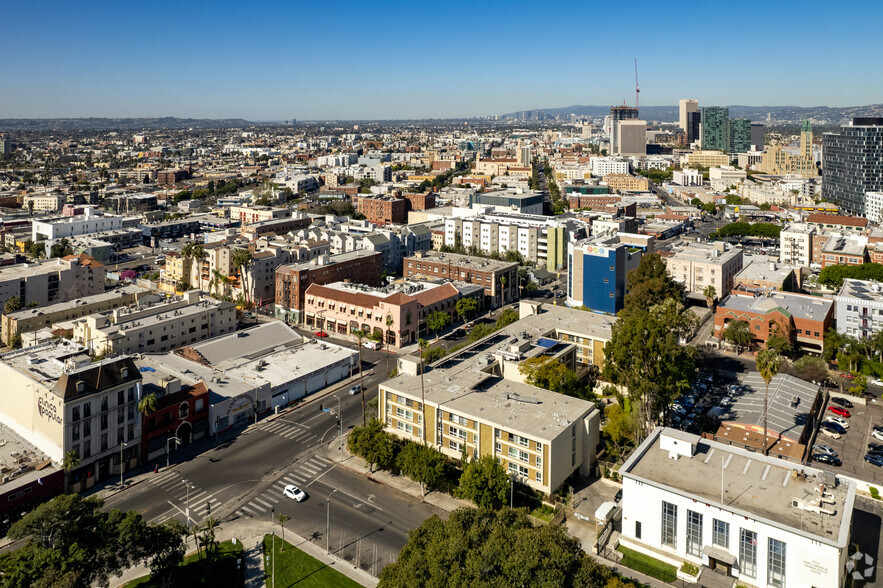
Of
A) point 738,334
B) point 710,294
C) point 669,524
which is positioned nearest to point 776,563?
point 669,524

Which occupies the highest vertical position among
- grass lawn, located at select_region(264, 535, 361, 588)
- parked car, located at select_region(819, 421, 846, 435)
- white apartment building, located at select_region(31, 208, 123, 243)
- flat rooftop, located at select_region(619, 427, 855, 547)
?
white apartment building, located at select_region(31, 208, 123, 243)

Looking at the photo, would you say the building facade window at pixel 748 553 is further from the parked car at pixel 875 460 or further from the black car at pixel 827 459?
the parked car at pixel 875 460

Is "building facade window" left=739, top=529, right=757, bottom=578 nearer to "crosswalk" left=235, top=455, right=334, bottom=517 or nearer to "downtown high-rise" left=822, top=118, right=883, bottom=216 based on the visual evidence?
"crosswalk" left=235, top=455, right=334, bottom=517

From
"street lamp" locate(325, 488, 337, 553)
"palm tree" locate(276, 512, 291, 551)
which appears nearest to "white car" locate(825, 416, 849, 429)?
"street lamp" locate(325, 488, 337, 553)

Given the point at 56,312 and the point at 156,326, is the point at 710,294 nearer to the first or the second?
the point at 156,326

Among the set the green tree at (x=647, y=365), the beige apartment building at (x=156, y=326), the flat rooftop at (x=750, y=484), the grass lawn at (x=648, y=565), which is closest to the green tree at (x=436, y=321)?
the beige apartment building at (x=156, y=326)
